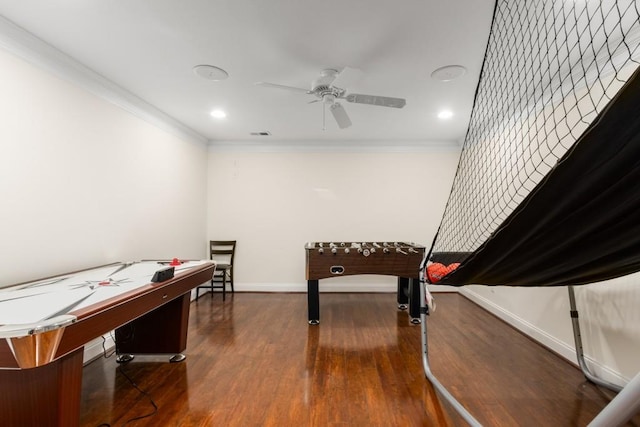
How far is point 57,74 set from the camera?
7.23ft

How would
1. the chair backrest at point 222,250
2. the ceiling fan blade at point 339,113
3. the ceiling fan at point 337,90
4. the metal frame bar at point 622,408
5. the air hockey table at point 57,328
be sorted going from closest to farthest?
1. the metal frame bar at point 622,408
2. the air hockey table at point 57,328
3. the ceiling fan at point 337,90
4. the ceiling fan blade at point 339,113
5. the chair backrest at point 222,250

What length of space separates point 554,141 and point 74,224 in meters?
4.11

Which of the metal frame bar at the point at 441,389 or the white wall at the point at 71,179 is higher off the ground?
the white wall at the point at 71,179

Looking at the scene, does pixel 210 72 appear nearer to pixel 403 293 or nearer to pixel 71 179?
pixel 71 179

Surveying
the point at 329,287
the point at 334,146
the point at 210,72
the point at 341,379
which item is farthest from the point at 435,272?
the point at 334,146

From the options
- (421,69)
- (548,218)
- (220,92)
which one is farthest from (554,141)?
(220,92)

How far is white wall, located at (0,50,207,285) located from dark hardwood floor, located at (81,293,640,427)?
3.26ft

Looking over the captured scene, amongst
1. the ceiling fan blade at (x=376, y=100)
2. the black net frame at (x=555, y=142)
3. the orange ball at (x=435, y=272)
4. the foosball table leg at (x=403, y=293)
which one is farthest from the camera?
the foosball table leg at (x=403, y=293)

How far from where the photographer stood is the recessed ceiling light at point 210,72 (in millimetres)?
2352

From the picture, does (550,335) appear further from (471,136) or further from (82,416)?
(82,416)

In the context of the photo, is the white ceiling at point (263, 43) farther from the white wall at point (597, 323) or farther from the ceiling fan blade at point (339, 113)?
the white wall at point (597, 323)

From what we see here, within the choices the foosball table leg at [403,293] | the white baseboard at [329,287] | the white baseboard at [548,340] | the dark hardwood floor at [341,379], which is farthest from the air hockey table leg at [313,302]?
the white baseboard at [548,340]

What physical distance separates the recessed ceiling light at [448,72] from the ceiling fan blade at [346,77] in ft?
2.24

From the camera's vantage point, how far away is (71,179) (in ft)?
7.63
